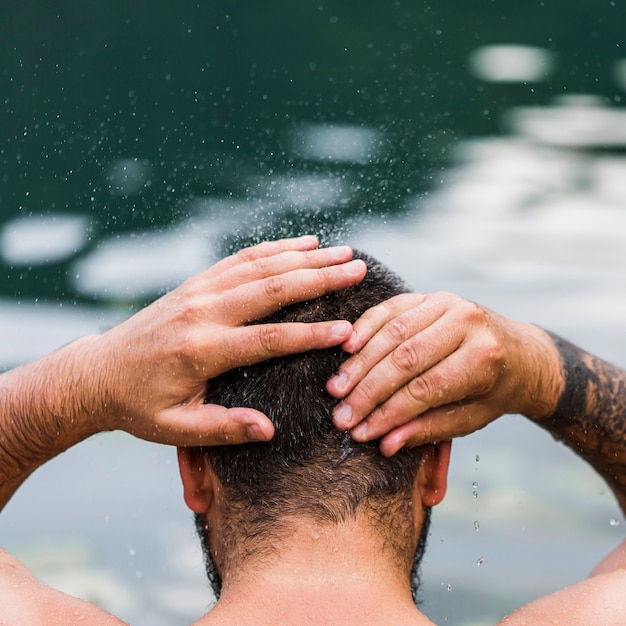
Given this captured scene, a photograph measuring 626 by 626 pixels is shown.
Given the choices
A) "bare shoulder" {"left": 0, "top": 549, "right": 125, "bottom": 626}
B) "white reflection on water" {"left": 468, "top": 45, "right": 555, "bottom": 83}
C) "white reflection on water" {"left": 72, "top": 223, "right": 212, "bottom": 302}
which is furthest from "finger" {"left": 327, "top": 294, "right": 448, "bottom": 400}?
"white reflection on water" {"left": 468, "top": 45, "right": 555, "bottom": 83}

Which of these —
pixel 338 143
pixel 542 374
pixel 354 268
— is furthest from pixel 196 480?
pixel 338 143

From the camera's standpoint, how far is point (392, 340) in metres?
2.05

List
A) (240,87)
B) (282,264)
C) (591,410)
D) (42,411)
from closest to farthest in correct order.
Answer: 1. (282,264)
2. (42,411)
3. (591,410)
4. (240,87)

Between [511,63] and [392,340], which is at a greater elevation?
[392,340]

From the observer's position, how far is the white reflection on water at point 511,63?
555 centimetres

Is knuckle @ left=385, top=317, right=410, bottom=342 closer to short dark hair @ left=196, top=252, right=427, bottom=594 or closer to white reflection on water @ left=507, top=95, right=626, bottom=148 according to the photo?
short dark hair @ left=196, top=252, right=427, bottom=594

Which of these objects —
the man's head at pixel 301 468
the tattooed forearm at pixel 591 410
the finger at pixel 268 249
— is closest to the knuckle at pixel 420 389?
the man's head at pixel 301 468

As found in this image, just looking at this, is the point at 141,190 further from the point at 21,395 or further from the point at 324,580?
the point at 324,580

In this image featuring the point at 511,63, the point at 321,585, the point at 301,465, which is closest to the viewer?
the point at 321,585

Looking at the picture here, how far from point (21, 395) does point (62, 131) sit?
2.87 m

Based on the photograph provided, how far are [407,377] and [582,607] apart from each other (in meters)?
0.54

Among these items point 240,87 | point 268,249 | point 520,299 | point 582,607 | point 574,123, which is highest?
point 268,249

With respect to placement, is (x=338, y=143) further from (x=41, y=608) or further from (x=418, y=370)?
(x=41, y=608)

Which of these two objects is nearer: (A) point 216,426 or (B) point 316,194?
(A) point 216,426
